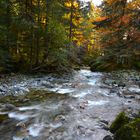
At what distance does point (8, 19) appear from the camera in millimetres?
15602

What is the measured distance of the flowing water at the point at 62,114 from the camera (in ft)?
20.3

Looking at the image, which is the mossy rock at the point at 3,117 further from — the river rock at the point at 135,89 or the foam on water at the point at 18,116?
the river rock at the point at 135,89

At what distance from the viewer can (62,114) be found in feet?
25.7

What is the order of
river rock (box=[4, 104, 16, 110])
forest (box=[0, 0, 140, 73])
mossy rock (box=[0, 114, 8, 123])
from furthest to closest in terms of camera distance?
forest (box=[0, 0, 140, 73]) < river rock (box=[4, 104, 16, 110]) < mossy rock (box=[0, 114, 8, 123])

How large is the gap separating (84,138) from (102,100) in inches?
161

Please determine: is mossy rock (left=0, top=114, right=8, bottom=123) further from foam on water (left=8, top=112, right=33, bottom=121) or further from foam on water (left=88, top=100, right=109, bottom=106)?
foam on water (left=88, top=100, right=109, bottom=106)

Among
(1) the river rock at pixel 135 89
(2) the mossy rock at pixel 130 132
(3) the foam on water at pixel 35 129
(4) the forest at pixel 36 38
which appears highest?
(4) the forest at pixel 36 38

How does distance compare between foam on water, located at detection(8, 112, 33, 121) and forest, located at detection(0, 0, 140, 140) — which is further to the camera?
foam on water, located at detection(8, 112, 33, 121)

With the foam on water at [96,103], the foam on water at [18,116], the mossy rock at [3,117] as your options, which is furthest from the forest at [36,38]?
the mossy rock at [3,117]

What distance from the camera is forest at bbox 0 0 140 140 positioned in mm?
6387

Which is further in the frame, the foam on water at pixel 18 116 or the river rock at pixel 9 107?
the river rock at pixel 9 107

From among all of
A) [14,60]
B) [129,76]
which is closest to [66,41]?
[14,60]

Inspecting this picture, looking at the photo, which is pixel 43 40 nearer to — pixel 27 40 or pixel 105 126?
pixel 27 40

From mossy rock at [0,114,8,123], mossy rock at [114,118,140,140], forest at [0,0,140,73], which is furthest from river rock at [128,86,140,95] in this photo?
mossy rock at [0,114,8,123]
